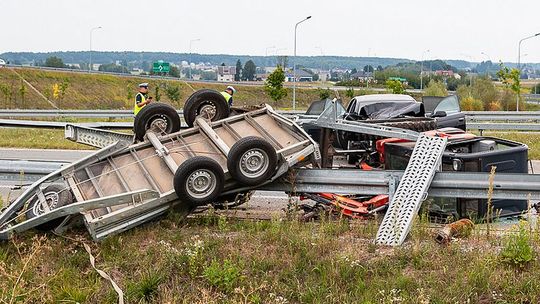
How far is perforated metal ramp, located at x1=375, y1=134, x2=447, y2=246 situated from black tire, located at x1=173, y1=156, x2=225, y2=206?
1452 mm

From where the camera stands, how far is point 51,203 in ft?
17.7

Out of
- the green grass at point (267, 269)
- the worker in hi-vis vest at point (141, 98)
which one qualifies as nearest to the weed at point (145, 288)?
the green grass at point (267, 269)

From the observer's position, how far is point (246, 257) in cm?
482

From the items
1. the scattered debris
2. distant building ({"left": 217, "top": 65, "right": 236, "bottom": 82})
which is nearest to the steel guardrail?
the scattered debris

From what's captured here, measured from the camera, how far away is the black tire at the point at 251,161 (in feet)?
18.2

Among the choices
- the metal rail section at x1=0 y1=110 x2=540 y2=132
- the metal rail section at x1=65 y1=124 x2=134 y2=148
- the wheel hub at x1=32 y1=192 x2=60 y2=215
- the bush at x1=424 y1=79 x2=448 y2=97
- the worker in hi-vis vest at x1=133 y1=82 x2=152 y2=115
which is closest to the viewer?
the wheel hub at x1=32 y1=192 x2=60 y2=215

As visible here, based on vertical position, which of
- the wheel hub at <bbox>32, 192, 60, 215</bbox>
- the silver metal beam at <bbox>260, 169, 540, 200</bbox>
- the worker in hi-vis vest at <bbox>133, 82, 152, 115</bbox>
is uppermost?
the worker in hi-vis vest at <bbox>133, 82, 152, 115</bbox>

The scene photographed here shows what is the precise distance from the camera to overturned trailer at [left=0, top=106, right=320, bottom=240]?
17.0 ft

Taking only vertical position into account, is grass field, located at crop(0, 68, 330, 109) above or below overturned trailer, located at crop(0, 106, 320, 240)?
above

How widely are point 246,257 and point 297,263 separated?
411 mm

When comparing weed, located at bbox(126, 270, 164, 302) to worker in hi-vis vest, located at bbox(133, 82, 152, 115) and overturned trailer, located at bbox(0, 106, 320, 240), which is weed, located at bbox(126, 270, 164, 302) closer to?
overturned trailer, located at bbox(0, 106, 320, 240)

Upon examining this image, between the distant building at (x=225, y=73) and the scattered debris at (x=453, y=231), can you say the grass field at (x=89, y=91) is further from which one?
the scattered debris at (x=453, y=231)

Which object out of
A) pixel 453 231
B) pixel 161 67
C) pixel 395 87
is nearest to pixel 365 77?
pixel 161 67

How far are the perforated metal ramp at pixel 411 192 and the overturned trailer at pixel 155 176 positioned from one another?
3.23 feet
